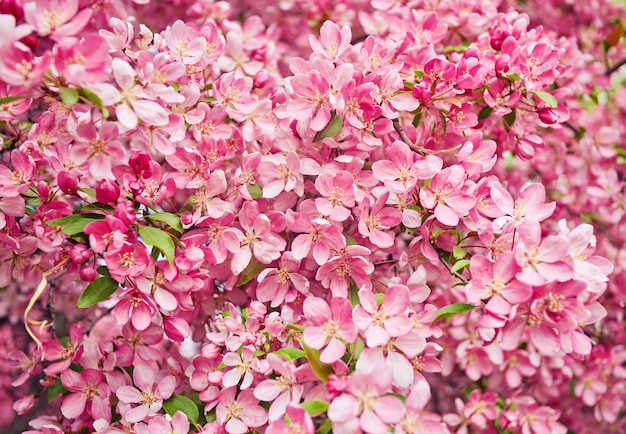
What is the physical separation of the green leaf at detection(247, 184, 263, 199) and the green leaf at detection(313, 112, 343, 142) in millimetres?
190

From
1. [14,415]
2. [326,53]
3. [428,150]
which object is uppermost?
[326,53]

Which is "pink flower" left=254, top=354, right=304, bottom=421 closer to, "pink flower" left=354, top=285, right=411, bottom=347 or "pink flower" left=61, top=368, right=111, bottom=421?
"pink flower" left=354, top=285, right=411, bottom=347

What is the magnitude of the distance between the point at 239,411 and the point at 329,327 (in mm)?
280

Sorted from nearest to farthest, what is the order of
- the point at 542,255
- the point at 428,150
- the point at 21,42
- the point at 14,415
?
the point at 21,42, the point at 542,255, the point at 428,150, the point at 14,415

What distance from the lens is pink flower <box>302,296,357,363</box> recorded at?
110 centimetres

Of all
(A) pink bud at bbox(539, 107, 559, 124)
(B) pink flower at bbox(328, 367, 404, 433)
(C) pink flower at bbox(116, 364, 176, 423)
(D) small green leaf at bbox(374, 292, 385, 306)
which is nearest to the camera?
(B) pink flower at bbox(328, 367, 404, 433)

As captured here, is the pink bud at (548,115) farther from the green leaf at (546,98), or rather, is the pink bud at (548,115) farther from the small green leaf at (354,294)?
the small green leaf at (354,294)

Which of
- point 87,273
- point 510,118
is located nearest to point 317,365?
point 87,273

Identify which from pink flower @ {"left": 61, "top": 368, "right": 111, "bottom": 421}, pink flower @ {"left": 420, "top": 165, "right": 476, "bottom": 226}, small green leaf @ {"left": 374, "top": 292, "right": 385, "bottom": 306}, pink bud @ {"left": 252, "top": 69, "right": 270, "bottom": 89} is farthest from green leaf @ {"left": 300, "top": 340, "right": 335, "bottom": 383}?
pink bud @ {"left": 252, "top": 69, "right": 270, "bottom": 89}

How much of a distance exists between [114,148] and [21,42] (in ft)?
0.85

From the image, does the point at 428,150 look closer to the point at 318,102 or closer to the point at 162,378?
the point at 318,102

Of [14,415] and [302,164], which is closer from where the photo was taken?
[302,164]

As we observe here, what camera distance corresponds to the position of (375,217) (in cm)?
136

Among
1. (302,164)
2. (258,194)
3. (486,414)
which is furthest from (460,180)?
(486,414)
